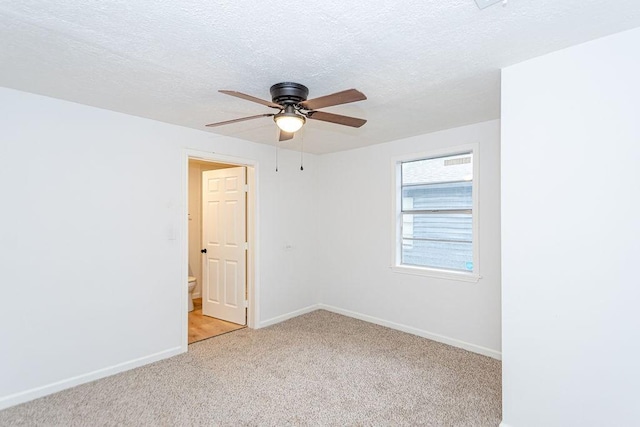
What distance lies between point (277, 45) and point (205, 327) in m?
3.55

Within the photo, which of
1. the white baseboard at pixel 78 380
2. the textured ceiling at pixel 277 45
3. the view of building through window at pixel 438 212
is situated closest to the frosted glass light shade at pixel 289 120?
the textured ceiling at pixel 277 45

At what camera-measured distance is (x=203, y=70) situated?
211cm

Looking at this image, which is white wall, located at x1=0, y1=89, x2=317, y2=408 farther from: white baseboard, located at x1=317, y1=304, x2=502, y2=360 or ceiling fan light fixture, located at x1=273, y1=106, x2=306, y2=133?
white baseboard, located at x1=317, y1=304, x2=502, y2=360

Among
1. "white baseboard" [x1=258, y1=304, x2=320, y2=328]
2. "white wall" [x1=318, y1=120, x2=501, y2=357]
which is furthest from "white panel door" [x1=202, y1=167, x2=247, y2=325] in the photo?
"white wall" [x1=318, y1=120, x2=501, y2=357]

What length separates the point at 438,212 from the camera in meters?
3.79

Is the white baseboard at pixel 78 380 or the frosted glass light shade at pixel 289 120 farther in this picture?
the white baseboard at pixel 78 380

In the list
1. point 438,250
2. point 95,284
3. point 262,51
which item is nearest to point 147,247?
point 95,284

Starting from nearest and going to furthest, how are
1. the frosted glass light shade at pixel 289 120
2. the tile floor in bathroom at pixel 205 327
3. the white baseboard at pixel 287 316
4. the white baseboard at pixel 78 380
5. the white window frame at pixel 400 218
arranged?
the frosted glass light shade at pixel 289 120 < the white baseboard at pixel 78 380 < the white window frame at pixel 400 218 < the tile floor in bathroom at pixel 205 327 < the white baseboard at pixel 287 316

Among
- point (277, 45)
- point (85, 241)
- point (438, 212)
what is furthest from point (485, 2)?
point (85, 241)

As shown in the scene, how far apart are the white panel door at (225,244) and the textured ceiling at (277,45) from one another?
5.58ft

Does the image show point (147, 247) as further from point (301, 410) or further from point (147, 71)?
point (301, 410)

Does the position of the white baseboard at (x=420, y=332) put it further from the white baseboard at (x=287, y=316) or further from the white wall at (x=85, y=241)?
the white wall at (x=85, y=241)

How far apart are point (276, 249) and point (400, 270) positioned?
Result: 1.61 m

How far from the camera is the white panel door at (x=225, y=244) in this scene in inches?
167
